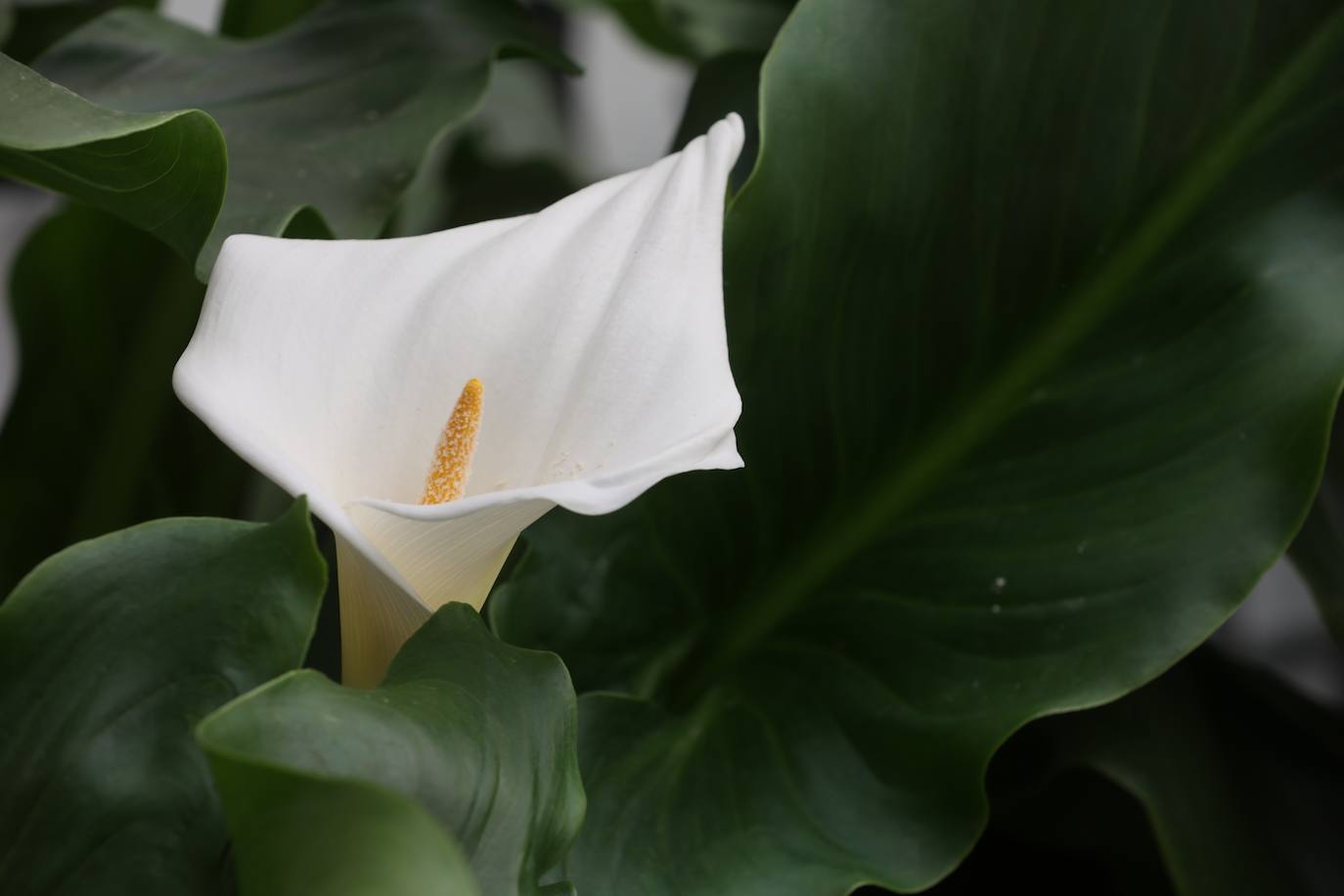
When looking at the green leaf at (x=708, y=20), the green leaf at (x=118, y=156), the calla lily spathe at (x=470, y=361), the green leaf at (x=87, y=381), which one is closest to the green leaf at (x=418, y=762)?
the calla lily spathe at (x=470, y=361)

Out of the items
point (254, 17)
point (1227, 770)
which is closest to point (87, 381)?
point (254, 17)

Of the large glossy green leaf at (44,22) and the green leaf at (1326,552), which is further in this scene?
the large glossy green leaf at (44,22)

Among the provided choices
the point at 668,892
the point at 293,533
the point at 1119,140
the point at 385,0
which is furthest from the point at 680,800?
the point at 385,0

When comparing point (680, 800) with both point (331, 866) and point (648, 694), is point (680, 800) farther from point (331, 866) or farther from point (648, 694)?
point (331, 866)

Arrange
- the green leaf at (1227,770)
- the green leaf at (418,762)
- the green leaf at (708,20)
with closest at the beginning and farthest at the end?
the green leaf at (418,762) → the green leaf at (1227,770) → the green leaf at (708,20)

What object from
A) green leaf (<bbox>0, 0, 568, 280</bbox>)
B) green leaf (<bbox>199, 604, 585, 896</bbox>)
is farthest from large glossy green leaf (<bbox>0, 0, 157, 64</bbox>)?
green leaf (<bbox>199, 604, 585, 896</bbox>)

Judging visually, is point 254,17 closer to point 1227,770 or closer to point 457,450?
point 457,450

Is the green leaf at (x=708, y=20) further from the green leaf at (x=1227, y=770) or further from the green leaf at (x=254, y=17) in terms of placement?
the green leaf at (x=1227, y=770)
